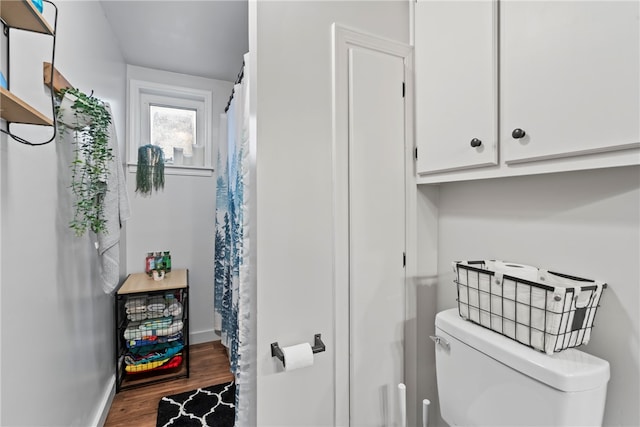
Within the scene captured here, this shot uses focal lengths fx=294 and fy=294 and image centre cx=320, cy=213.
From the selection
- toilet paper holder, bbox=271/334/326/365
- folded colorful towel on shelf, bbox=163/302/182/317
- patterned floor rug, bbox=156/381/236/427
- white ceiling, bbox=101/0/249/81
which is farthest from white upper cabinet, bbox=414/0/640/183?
Result: folded colorful towel on shelf, bbox=163/302/182/317

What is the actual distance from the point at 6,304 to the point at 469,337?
1.37 metres

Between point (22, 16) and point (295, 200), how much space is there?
860 mm

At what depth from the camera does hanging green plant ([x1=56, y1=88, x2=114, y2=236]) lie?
1.20 meters

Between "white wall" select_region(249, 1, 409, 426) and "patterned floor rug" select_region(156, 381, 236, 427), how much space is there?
1041 millimetres

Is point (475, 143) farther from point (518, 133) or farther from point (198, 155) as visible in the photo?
point (198, 155)

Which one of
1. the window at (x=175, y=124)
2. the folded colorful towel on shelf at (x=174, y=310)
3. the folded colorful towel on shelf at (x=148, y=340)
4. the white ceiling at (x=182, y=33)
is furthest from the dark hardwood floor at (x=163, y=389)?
the white ceiling at (x=182, y=33)

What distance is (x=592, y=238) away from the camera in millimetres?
802

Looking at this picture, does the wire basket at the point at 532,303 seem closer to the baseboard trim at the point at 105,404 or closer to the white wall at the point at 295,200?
the white wall at the point at 295,200

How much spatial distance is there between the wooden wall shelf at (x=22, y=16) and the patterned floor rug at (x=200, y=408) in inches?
77.4

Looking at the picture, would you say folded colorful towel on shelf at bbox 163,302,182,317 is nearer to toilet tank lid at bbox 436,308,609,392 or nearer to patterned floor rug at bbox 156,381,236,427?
patterned floor rug at bbox 156,381,236,427

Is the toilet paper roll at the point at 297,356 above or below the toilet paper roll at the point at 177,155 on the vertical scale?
below

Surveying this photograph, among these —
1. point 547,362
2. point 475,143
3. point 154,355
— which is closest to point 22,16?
point 475,143

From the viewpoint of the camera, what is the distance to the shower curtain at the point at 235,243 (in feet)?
3.79

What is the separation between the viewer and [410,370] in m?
1.22
